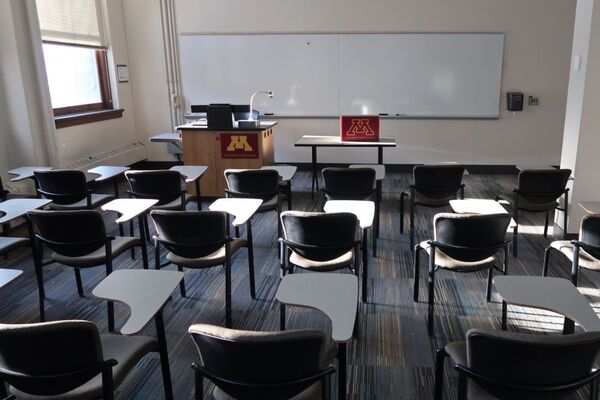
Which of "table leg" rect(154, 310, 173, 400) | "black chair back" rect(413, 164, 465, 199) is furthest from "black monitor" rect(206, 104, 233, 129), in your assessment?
"table leg" rect(154, 310, 173, 400)

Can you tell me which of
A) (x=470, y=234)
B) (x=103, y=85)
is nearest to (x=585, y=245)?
(x=470, y=234)

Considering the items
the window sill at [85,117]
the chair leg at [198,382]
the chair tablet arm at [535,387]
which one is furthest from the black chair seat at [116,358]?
the window sill at [85,117]

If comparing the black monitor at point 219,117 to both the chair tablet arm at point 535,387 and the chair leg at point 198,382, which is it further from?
the chair tablet arm at point 535,387

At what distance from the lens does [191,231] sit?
2816 mm

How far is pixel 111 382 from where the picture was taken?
1707mm

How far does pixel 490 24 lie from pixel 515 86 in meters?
0.97

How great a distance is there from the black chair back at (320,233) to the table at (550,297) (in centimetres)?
92

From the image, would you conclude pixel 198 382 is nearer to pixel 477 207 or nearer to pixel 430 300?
pixel 430 300

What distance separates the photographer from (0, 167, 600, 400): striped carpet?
2.55 meters

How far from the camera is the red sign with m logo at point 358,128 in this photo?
573cm

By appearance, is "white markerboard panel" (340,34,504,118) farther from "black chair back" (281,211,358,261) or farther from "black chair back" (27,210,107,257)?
"black chair back" (27,210,107,257)

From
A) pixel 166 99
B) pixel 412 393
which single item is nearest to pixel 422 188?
pixel 412 393

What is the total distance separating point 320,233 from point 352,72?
16.4 ft

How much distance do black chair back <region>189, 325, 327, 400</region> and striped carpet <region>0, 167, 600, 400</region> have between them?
95 centimetres
